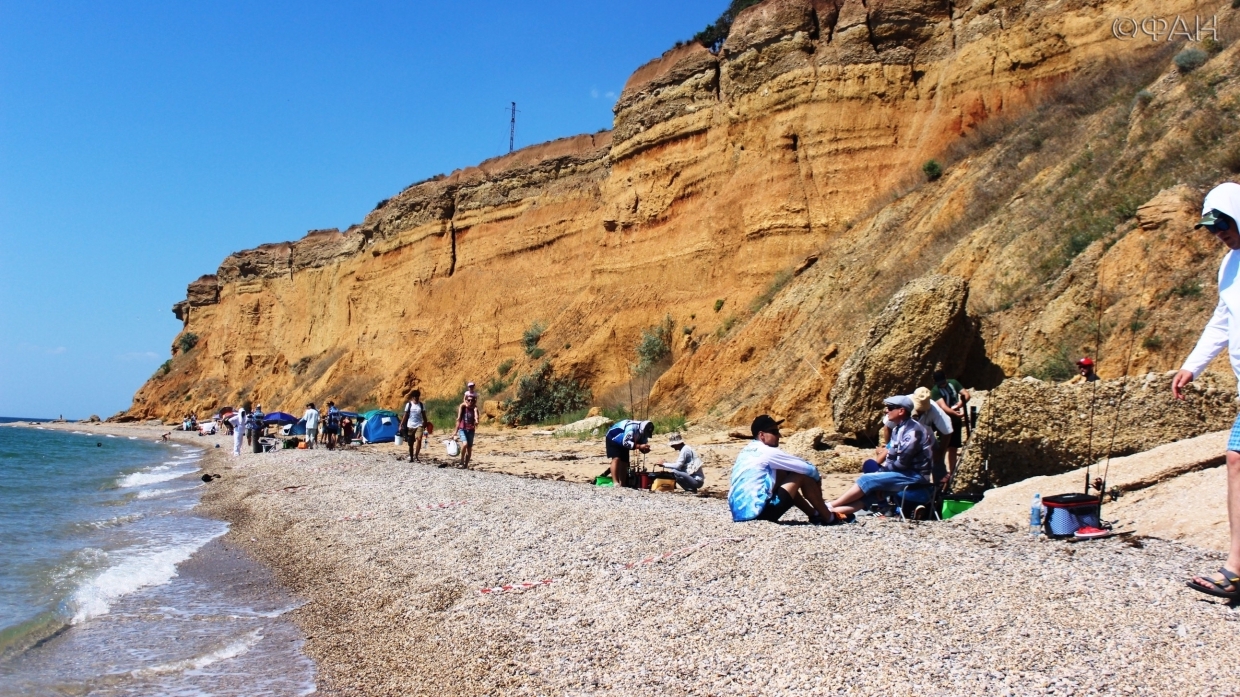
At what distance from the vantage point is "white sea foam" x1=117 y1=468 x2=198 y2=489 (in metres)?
19.4

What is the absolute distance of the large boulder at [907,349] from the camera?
12.0 m

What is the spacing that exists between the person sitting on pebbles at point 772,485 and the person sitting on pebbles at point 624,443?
3.99 m

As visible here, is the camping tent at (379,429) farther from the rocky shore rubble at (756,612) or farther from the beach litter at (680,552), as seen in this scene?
the beach litter at (680,552)

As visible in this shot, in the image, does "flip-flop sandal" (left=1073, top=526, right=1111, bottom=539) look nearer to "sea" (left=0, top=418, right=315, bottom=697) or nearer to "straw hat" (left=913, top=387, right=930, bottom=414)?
"straw hat" (left=913, top=387, right=930, bottom=414)

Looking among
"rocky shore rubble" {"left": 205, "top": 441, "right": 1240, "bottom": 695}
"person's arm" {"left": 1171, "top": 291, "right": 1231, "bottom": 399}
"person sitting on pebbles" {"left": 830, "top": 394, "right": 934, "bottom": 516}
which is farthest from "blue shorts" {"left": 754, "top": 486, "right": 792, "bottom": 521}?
"person's arm" {"left": 1171, "top": 291, "right": 1231, "bottom": 399}

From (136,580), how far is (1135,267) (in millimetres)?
11967

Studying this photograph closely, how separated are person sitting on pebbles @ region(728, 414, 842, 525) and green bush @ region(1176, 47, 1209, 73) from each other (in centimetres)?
1215

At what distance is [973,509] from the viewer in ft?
23.9

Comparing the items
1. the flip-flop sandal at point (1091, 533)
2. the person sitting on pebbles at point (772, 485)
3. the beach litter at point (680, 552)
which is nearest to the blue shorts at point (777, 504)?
the person sitting on pebbles at point (772, 485)

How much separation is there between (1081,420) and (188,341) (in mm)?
65314

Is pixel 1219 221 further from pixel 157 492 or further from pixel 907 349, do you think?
pixel 157 492

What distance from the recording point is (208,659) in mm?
5484

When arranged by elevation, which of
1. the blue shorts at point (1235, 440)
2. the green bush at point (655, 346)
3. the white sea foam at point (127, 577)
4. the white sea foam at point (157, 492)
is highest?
the green bush at point (655, 346)

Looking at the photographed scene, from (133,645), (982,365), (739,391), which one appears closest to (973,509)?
(982,365)
